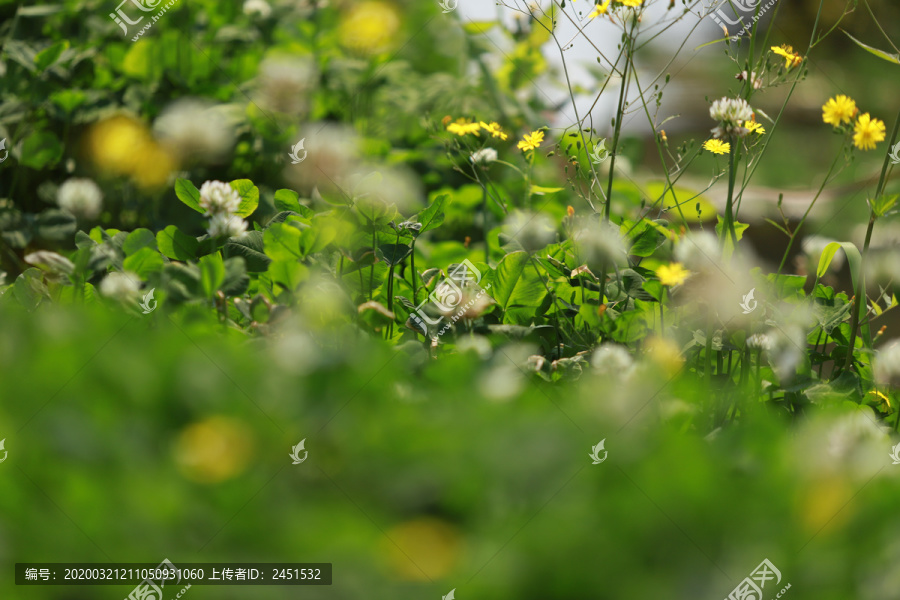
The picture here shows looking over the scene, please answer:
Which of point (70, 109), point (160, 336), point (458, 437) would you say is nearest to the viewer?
point (458, 437)

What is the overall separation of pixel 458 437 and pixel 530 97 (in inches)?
126

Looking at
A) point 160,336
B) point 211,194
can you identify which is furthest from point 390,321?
point 160,336

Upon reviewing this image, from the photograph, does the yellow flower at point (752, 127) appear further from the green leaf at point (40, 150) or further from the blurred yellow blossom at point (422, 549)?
the green leaf at point (40, 150)

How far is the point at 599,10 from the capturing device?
4.82 feet

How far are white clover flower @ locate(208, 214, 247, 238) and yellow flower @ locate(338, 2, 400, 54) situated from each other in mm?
1835

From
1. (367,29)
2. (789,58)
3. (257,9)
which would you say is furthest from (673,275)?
(257,9)

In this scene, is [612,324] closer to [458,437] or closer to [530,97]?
[458,437]

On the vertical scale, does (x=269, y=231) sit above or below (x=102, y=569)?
below

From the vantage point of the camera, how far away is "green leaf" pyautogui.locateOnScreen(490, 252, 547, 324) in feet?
5.04

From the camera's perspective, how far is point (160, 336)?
899 mm

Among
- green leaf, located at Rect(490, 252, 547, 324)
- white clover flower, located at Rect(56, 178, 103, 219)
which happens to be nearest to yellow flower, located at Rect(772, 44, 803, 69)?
green leaf, located at Rect(490, 252, 547, 324)

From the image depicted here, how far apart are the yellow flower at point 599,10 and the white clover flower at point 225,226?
33.1 inches

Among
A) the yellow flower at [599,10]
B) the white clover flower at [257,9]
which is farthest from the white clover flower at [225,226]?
the white clover flower at [257,9]

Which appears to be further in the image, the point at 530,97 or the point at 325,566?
the point at 530,97
